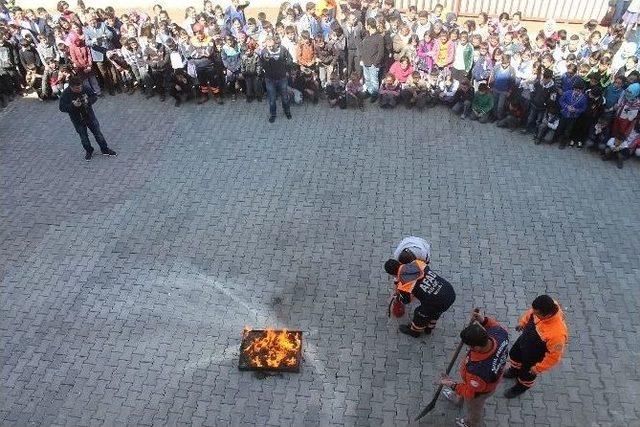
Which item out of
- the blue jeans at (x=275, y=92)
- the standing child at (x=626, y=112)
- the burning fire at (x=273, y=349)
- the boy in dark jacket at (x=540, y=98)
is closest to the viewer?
the burning fire at (x=273, y=349)

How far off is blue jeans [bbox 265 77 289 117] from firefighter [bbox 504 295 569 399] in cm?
686

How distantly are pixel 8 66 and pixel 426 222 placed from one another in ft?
32.1

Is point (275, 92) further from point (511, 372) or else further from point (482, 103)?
point (511, 372)

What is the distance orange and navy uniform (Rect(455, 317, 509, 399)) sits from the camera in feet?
15.1

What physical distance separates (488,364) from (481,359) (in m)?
0.08

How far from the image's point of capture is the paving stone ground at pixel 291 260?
18.8ft

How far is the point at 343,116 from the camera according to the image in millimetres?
10695

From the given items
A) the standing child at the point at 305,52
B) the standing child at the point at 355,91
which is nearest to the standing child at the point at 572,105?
the standing child at the point at 355,91

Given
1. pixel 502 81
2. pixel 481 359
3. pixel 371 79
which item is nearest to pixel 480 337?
pixel 481 359

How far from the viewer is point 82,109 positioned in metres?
8.91

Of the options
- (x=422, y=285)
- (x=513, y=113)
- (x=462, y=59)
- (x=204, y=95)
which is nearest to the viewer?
(x=422, y=285)

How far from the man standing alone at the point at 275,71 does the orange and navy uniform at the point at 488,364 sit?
273 inches

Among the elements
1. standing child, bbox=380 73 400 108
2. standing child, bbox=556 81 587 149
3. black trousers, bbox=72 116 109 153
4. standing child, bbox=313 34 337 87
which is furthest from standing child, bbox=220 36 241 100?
standing child, bbox=556 81 587 149

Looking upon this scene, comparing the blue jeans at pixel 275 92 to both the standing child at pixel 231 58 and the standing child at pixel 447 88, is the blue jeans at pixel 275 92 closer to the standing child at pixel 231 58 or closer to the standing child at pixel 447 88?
the standing child at pixel 231 58
